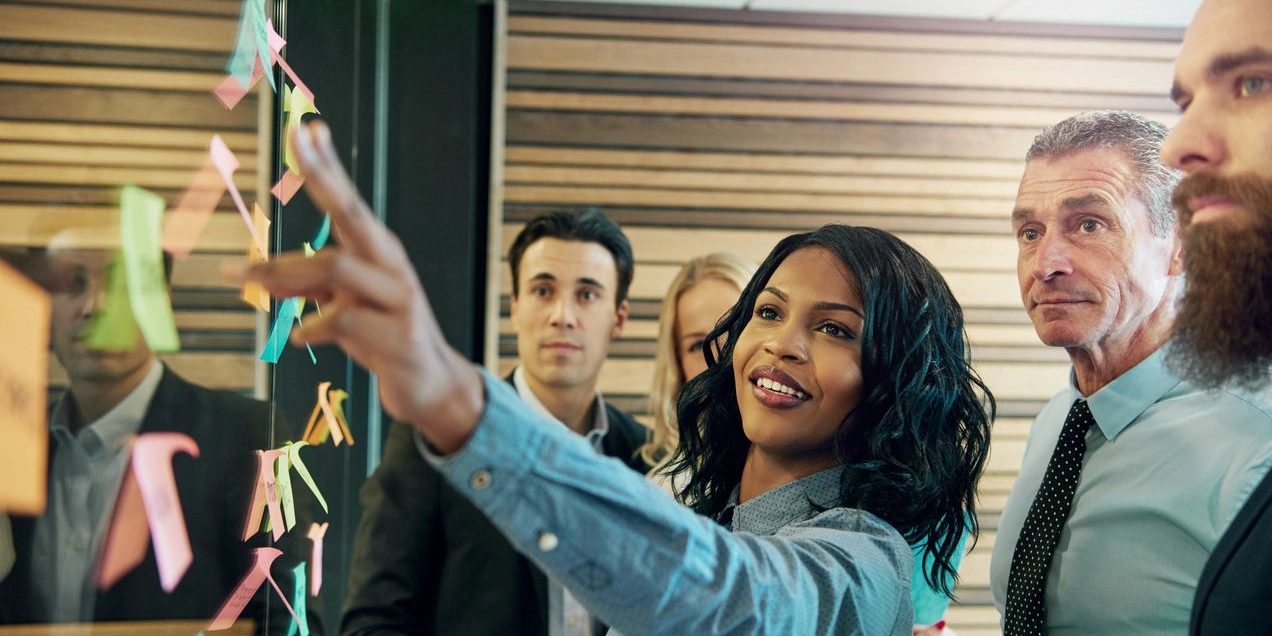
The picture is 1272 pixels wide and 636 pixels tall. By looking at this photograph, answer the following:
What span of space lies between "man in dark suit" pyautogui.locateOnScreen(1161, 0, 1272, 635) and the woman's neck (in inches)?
19.8

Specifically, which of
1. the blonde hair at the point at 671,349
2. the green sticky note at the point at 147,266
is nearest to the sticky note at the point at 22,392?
the green sticky note at the point at 147,266

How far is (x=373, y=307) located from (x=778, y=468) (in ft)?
2.87

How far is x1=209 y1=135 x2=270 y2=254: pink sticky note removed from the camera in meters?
0.87

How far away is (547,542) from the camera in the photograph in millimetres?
913

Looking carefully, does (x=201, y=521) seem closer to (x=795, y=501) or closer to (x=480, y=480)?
(x=480, y=480)

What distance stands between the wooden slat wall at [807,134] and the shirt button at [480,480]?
130 inches

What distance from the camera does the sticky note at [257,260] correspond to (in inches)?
40.1

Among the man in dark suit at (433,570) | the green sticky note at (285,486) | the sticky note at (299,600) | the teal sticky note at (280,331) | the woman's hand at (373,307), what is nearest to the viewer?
the woman's hand at (373,307)

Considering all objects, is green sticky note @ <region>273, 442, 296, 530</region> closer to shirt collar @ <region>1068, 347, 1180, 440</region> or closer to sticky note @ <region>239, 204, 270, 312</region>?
sticky note @ <region>239, 204, 270, 312</region>

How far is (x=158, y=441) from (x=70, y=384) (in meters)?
0.18

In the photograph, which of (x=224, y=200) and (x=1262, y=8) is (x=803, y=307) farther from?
(x=224, y=200)

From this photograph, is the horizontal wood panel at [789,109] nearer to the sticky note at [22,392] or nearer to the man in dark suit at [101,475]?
the man in dark suit at [101,475]

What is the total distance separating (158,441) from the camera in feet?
2.51

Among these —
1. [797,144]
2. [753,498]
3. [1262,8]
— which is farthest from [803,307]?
[797,144]
